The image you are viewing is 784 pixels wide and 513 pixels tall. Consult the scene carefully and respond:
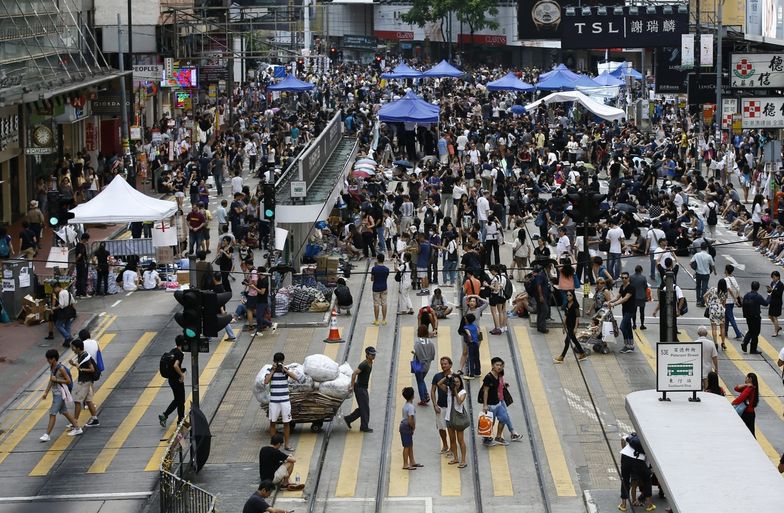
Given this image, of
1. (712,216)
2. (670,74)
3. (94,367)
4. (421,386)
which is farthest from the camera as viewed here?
(670,74)

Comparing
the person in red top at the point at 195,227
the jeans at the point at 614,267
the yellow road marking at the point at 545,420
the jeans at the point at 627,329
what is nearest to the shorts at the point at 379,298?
the yellow road marking at the point at 545,420

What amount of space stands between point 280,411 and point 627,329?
26.7ft

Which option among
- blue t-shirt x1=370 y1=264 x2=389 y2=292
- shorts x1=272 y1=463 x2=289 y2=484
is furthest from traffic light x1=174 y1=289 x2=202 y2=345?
blue t-shirt x1=370 y1=264 x2=389 y2=292

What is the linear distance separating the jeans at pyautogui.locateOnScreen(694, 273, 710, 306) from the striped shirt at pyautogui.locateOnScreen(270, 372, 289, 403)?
1200cm

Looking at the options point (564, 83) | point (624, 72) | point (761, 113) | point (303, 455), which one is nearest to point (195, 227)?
point (303, 455)

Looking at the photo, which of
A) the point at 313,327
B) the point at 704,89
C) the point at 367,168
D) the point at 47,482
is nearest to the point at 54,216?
the point at 313,327

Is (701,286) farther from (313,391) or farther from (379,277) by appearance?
(313,391)

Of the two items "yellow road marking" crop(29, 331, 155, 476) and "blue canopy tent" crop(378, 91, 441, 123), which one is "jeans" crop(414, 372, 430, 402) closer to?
"yellow road marking" crop(29, 331, 155, 476)

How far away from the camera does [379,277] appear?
94.3 feet

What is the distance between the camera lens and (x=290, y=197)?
3394 centimetres

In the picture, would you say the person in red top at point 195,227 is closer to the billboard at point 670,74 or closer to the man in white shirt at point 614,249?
the man in white shirt at point 614,249

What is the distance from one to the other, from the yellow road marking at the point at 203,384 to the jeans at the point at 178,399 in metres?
0.31

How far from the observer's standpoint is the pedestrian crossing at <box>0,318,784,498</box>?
20.4 metres

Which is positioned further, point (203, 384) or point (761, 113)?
point (761, 113)
